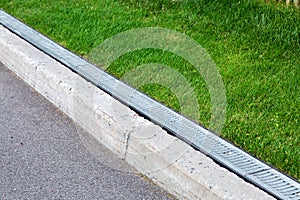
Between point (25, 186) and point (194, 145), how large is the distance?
2.92ft

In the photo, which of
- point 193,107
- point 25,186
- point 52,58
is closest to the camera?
point 25,186

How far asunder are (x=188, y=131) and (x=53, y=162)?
0.74m

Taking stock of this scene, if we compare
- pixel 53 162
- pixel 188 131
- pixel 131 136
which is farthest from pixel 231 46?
pixel 53 162

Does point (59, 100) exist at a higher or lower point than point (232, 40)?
lower

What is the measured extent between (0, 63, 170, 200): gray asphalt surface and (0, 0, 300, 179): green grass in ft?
1.90

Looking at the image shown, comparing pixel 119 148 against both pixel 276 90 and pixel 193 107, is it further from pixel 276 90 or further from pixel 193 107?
pixel 276 90

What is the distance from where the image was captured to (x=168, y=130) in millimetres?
3586

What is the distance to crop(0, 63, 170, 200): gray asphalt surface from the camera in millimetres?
3174

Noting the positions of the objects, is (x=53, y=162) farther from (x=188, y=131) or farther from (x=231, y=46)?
(x=231, y=46)

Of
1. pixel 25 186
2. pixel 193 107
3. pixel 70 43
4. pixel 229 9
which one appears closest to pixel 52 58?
pixel 70 43

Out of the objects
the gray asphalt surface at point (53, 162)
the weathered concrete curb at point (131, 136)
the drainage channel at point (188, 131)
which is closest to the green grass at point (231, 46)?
the drainage channel at point (188, 131)

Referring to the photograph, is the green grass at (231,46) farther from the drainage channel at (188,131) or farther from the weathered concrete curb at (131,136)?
the weathered concrete curb at (131,136)

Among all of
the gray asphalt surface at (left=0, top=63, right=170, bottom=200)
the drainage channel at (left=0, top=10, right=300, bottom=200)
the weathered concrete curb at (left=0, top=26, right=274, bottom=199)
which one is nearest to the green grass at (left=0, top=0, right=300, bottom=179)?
the drainage channel at (left=0, top=10, right=300, bottom=200)

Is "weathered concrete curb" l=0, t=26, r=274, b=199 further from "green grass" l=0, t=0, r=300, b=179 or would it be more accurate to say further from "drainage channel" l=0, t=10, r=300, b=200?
"green grass" l=0, t=0, r=300, b=179
